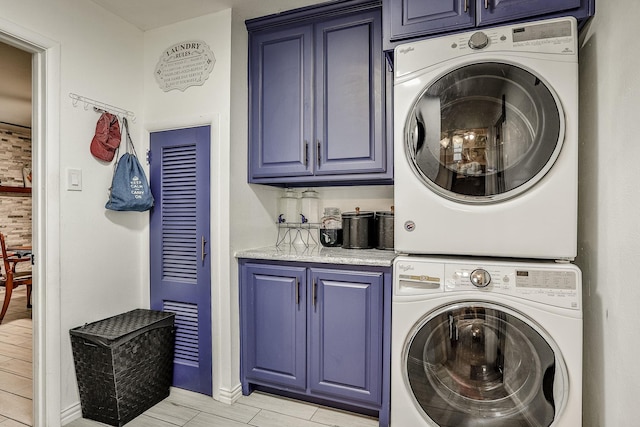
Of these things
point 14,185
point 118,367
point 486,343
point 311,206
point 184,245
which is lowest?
point 118,367

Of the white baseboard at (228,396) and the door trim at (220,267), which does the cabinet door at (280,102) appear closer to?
the door trim at (220,267)

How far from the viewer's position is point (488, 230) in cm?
136

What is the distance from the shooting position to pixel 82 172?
6.24ft

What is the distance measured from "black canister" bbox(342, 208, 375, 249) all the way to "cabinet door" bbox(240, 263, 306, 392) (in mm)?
446

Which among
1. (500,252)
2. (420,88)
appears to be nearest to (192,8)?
(420,88)

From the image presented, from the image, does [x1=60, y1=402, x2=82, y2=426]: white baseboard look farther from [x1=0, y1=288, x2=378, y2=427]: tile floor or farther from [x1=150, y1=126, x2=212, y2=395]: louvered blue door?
[x1=150, y1=126, x2=212, y2=395]: louvered blue door

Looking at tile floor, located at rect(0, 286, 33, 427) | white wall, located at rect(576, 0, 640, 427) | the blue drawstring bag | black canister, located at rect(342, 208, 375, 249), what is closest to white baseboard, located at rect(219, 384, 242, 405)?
tile floor, located at rect(0, 286, 33, 427)

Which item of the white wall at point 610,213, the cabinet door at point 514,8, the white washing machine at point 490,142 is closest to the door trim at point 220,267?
the white washing machine at point 490,142

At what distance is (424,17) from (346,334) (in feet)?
5.23

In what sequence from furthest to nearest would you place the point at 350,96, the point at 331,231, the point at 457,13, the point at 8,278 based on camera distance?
the point at 8,278, the point at 331,231, the point at 350,96, the point at 457,13

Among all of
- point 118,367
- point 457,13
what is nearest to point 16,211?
point 118,367

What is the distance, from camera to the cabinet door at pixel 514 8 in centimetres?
131

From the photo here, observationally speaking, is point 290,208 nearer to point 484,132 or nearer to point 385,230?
point 385,230

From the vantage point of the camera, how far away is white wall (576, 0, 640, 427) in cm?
108
